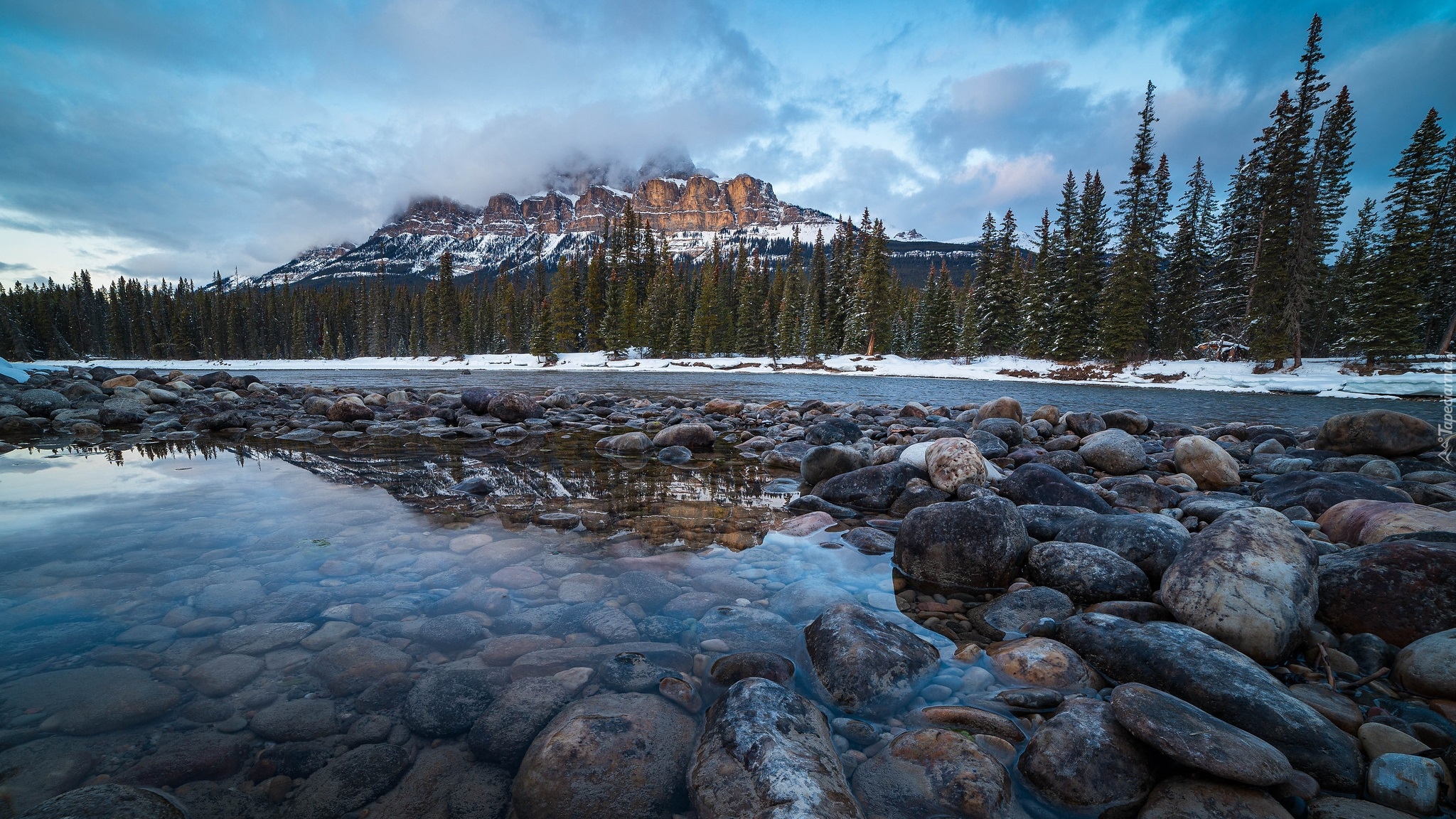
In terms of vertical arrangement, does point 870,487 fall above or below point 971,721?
above

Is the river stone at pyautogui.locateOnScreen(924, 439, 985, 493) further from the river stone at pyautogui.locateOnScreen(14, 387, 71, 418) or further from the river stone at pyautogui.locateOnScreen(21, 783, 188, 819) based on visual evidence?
the river stone at pyautogui.locateOnScreen(14, 387, 71, 418)

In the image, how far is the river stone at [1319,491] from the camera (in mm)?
4500

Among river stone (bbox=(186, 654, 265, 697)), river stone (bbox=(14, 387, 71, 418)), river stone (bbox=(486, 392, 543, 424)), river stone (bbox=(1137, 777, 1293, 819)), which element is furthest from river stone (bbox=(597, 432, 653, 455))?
river stone (bbox=(14, 387, 71, 418))

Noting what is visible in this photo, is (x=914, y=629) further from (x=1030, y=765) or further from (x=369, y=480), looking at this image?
(x=369, y=480)

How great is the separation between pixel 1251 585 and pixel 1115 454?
4.51m

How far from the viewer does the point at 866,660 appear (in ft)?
8.59

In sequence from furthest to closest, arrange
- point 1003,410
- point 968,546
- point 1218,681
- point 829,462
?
point 1003,410 < point 829,462 < point 968,546 < point 1218,681

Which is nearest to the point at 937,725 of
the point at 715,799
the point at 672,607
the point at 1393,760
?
the point at 715,799

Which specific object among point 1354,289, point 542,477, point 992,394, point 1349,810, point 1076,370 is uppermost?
point 1354,289

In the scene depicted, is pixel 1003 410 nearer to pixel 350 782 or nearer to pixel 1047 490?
pixel 1047 490

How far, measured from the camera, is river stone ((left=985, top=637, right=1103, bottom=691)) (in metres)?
2.58

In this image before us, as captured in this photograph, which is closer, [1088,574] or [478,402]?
[1088,574]

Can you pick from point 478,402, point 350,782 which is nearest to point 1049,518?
point 350,782

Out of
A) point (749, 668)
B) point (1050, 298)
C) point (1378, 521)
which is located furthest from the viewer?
point (1050, 298)
